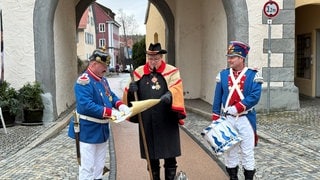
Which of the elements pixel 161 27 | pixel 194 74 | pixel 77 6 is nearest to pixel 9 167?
pixel 194 74

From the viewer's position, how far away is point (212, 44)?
13109mm

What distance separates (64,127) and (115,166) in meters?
3.99

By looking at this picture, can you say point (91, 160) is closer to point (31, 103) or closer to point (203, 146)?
point (203, 146)

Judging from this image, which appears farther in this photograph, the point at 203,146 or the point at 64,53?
the point at 64,53

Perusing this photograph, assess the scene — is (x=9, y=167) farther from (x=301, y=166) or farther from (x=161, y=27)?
(x=161, y=27)

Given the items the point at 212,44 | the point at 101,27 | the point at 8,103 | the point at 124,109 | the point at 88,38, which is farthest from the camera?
the point at 101,27

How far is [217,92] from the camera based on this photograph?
205 inches

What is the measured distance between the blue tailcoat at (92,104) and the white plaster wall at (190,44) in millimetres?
10550

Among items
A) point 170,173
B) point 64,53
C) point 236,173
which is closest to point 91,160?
point 170,173

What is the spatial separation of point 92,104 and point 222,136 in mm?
1505

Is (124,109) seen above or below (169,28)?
below

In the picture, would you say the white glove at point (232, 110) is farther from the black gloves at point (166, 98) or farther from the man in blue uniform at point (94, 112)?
the man in blue uniform at point (94, 112)

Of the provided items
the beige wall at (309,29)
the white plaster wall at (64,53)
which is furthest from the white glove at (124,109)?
the beige wall at (309,29)

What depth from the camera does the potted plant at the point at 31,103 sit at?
9.67 meters
